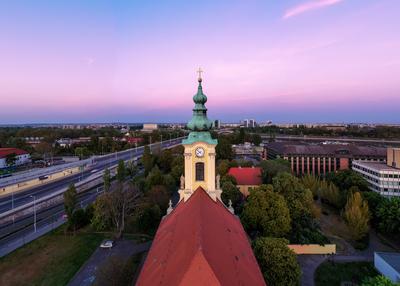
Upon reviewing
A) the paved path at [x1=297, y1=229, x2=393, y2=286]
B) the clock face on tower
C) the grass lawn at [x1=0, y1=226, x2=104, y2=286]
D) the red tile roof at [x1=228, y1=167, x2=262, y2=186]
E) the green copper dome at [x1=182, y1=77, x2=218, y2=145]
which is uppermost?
the green copper dome at [x1=182, y1=77, x2=218, y2=145]

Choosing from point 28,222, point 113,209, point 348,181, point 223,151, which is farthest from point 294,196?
point 223,151

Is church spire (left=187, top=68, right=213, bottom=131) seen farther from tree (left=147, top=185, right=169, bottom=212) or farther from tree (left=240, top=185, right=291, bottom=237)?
tree (left=147, top=185, right=169, bottom=212)

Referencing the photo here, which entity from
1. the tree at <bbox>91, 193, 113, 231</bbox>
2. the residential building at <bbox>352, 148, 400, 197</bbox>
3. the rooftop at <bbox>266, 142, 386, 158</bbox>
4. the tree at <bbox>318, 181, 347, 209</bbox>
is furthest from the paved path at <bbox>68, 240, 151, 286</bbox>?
the rooftop at <bbox>266, 142, 386, 158</bbox>

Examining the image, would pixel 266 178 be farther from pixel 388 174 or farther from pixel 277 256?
pixel 277 256

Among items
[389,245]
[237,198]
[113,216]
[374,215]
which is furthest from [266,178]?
[113,216]

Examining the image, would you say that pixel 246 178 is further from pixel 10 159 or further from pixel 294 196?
pixel 10 159

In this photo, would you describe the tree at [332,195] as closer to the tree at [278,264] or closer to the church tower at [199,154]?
the tree at [278,264]

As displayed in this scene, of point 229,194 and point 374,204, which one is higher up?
point 229,194
